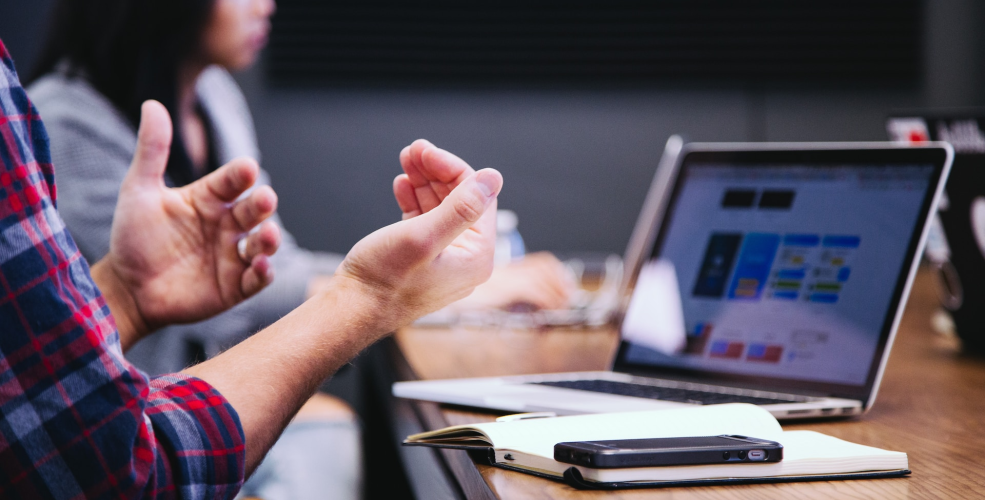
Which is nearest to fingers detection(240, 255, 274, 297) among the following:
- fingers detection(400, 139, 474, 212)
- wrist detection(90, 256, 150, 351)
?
wrist detection(90, 256, 150, 351)

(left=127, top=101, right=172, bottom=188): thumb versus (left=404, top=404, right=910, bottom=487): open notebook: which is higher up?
(left=127, top=101, right=172, bottom=188): thumb

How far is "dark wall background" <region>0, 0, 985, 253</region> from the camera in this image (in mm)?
2992

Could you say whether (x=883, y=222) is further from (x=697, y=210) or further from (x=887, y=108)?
(x=887, y=108)

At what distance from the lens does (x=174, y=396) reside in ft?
2.11

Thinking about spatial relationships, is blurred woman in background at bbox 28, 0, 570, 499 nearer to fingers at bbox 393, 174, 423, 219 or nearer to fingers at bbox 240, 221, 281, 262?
fingers at bbox 240, 221, 281, 262

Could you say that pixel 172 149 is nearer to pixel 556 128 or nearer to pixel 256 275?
pixel 256 275

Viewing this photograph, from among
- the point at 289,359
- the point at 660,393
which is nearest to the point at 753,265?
the point at 660,393

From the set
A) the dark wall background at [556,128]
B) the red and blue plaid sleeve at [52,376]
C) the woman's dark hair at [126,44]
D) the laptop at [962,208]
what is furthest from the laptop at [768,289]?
the dark wall background at [556,128]

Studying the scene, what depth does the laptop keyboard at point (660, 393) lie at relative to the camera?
0.84m

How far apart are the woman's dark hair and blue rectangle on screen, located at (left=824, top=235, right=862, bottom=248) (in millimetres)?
1353

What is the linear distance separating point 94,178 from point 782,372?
134 cm

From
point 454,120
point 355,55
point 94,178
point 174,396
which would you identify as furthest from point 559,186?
point 174,396

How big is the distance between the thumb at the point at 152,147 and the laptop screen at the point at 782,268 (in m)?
0.63

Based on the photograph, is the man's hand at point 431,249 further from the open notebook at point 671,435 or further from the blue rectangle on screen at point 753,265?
the blue rectangle on screen at point 753,265
